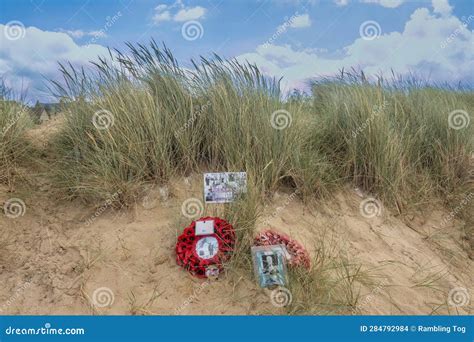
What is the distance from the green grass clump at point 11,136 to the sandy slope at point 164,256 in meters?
0.15

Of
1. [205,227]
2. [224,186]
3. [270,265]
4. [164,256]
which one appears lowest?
[270,265]

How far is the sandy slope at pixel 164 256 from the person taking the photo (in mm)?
2955

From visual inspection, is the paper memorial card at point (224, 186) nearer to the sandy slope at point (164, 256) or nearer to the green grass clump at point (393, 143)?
the sandy slope at point (164, 256)

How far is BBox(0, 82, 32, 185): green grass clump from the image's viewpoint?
3.95 m

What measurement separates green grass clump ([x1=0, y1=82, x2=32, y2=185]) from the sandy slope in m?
0.15

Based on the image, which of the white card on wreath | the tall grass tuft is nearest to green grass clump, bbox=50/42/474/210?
the tall grass tuft

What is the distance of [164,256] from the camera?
323 centimetres

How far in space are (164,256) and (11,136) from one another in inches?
86.4

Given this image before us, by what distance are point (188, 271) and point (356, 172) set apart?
2219 mm

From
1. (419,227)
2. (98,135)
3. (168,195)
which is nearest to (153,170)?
(168,195)

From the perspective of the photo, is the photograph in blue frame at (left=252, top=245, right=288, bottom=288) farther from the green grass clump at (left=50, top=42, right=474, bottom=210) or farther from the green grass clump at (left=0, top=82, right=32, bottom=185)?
the green grass clump at (left=0, top=82, right=32, bottom=185)

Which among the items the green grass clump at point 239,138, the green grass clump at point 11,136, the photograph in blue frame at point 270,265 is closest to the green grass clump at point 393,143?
the green grass clump at point 239,138

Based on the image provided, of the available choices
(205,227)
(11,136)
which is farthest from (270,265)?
(11,136)

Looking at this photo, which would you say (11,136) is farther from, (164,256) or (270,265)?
(270,265)
